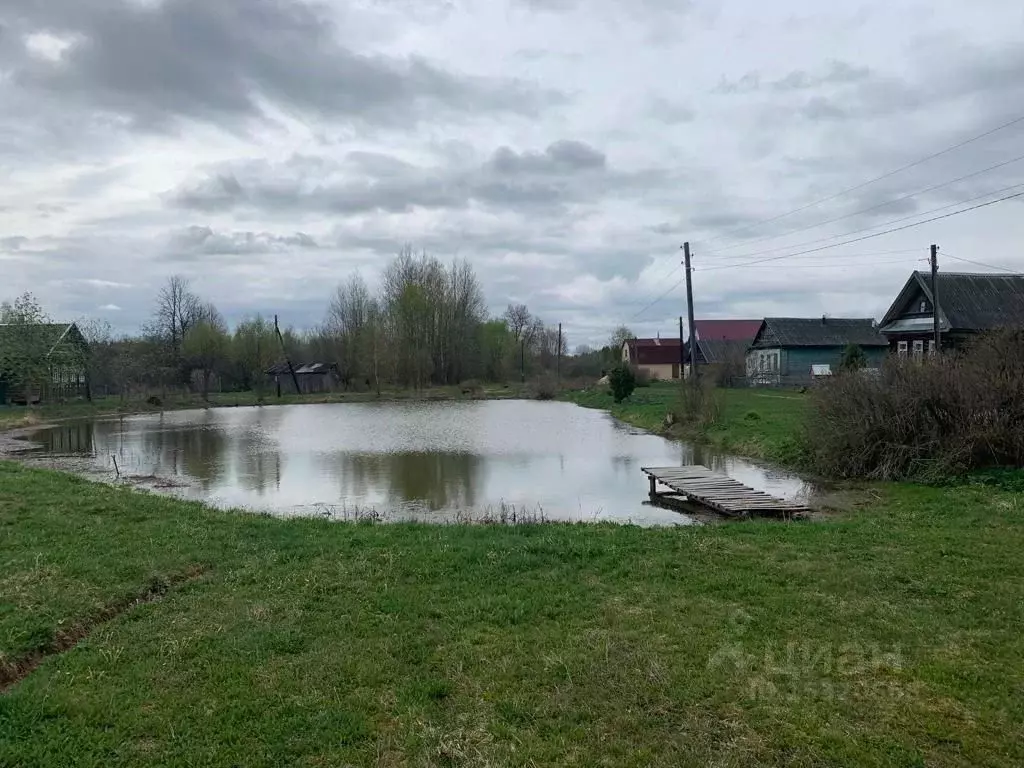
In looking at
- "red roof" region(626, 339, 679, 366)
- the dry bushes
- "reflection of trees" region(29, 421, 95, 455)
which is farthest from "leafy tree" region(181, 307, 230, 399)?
the dry bushes

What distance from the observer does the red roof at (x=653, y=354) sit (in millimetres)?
71250

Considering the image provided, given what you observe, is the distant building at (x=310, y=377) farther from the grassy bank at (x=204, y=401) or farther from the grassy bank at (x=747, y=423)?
the grassy bank at (x=747, y=423)

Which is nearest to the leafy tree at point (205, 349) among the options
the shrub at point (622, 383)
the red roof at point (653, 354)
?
the shrub at point (622, 383)

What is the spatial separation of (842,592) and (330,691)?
4.12m

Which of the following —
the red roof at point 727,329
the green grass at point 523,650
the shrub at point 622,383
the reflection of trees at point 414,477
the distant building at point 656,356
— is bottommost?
the reflection of trees at point 414,477

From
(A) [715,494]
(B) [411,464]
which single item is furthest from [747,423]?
(A) [715,494]

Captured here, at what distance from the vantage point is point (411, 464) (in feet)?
59.4

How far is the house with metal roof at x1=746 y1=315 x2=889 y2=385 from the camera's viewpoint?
44.1 metres

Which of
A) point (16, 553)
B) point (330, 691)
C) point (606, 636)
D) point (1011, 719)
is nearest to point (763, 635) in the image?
point (606, 636)

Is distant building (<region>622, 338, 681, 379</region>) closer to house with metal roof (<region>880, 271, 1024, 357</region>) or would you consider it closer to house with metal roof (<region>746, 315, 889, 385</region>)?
house with metal roof (<region>746, 315, 889, 385</region>)

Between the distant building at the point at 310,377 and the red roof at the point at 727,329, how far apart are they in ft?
112

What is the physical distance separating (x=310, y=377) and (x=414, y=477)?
48047 millimetres

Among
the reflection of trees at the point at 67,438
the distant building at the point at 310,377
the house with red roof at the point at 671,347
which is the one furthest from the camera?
the house with red roof at the point at 671,347

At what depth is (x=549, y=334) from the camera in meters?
81.6
